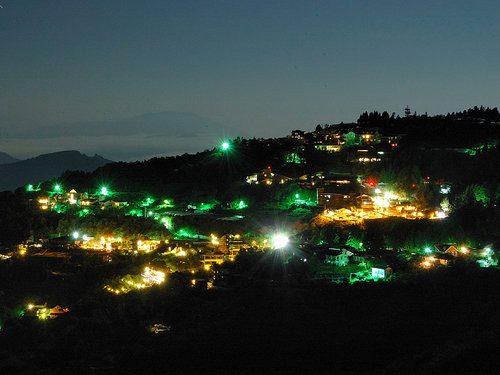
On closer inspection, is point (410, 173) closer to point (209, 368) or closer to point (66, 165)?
point (209, 368)

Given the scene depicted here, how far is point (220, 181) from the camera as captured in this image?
24859 millimetres

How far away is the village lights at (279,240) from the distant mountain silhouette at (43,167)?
33823 millimetres

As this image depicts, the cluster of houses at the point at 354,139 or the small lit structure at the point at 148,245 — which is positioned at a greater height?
the cluster of houses at the point at 354,139

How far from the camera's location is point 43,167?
54.6 metres

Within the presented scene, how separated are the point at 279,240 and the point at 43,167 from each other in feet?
142

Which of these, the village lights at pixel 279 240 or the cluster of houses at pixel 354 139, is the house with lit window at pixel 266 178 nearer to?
the cluster of houses at pixel 354 139

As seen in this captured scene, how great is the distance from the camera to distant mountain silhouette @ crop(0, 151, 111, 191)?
48744mm

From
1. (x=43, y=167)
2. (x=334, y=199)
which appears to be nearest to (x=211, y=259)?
(x=334, y=199)

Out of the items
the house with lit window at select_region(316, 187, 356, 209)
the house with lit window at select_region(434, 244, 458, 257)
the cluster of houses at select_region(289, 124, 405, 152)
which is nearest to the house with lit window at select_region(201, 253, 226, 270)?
the house with lit window at select_region(316, 187, 356, 209)

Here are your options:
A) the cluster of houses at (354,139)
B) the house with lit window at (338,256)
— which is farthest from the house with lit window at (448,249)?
the cluster of houses at (354,139)

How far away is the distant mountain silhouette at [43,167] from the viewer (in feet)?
160

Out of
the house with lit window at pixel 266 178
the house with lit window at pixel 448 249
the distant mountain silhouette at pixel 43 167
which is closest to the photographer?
the house with lit window at pixel 448 249

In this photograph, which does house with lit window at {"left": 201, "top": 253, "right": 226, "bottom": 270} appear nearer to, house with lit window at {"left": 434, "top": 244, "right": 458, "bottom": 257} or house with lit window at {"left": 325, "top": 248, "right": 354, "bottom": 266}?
house with lit window at {"left": 325, "top": 248, "right": 354, "bottom": 266}

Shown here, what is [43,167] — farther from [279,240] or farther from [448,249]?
[448,249]
